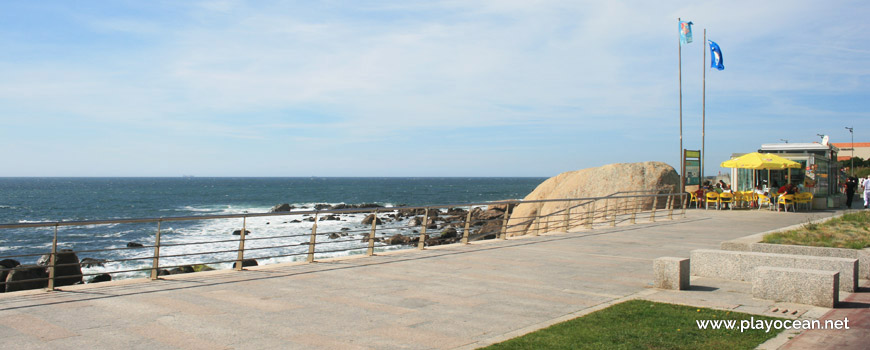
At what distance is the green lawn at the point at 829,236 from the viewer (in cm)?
973

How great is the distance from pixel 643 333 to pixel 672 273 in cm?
274

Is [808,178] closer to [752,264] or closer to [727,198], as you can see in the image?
[727,198]

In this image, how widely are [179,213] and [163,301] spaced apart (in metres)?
58.9

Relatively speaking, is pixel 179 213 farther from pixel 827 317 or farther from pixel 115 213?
pixel 827 317

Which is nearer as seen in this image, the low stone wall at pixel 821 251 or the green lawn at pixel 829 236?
the low stone wall at pixel 821 251

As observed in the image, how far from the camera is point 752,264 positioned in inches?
351

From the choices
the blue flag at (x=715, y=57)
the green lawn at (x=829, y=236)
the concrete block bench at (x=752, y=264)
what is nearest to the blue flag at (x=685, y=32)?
the blue flag at (x=715, y=57)

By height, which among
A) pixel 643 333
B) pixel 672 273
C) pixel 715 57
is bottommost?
pixel 643 333

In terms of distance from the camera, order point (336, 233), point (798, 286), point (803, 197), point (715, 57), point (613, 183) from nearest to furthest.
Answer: point (798, 286) → point (336, 233) → point (803, 197) → point (613, 183) → point (715, 57)

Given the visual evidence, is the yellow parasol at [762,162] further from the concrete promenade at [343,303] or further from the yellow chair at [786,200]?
the concrete promenade at [343,303]

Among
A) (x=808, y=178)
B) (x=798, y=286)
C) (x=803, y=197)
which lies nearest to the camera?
(x=798, y=286)

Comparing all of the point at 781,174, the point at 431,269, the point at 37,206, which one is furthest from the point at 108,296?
the point at 37,206

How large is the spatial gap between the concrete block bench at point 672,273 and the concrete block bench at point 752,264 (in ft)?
2.72

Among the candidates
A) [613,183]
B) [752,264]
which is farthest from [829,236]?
[613,183]
